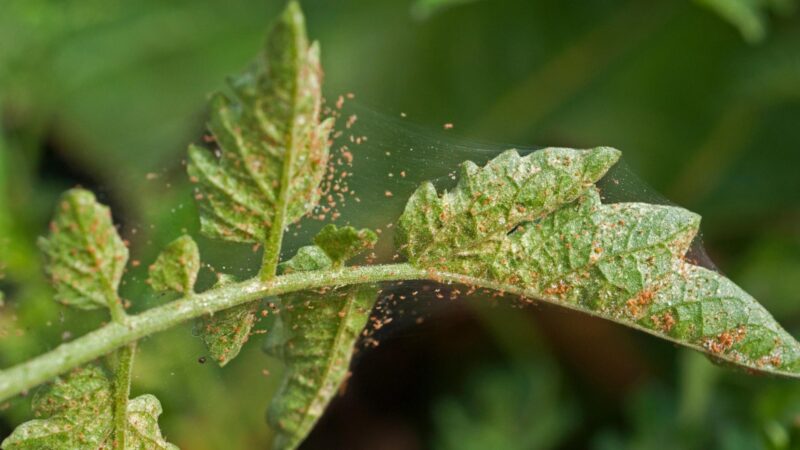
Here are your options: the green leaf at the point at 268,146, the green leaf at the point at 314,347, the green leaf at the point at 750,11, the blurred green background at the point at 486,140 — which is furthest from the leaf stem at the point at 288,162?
the green leaf at the point at 750,11

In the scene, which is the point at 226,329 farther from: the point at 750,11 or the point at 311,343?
the point at 750,11

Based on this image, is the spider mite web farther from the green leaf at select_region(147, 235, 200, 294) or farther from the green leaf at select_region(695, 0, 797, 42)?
the green leaf at select_region(695, 0, 797, 42)

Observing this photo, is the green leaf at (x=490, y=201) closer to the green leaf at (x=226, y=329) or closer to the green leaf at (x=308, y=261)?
the green leaf at (x=308, y=261)

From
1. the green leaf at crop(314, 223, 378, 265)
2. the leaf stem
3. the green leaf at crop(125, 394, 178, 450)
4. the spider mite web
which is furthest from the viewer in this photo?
the spider mite web

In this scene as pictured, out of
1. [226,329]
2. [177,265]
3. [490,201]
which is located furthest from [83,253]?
[490,201]

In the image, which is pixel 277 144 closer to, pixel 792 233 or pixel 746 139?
pixel 792 233

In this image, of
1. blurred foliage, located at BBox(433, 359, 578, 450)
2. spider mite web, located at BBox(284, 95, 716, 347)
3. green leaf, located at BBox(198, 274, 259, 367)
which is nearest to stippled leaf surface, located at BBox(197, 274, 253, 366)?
green leaf, located at BBox(198, 274, 259, 367)

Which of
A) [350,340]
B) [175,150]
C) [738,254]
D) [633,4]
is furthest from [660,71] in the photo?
[350,340]
